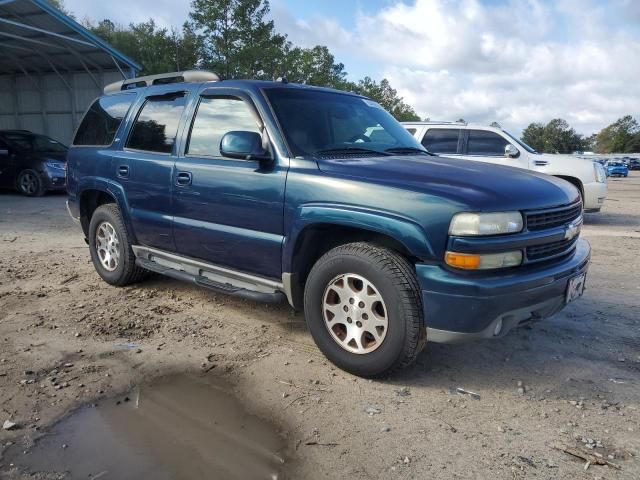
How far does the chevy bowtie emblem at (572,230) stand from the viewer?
10.8 feet

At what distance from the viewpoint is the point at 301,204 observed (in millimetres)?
3344

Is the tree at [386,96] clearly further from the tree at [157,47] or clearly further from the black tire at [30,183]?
the black tire at [30,183]

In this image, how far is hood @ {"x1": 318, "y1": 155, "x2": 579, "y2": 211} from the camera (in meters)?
2.89

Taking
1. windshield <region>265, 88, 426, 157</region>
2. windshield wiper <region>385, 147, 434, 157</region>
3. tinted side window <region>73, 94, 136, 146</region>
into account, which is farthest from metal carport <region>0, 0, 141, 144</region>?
windshield wiper <region>385, 147, 434, 157</region>

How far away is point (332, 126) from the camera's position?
3.93 m

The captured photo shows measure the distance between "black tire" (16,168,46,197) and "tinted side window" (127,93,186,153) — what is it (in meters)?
9.04

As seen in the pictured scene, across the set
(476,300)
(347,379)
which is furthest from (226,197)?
(476,300)

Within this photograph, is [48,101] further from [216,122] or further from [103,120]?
[216,122]

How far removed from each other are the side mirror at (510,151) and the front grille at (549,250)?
6.28m

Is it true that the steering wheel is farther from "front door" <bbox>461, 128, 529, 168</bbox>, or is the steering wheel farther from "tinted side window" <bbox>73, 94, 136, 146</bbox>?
"front door" <bbox>461, 128, 529, 168</bbox>

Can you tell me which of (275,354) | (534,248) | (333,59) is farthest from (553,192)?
(333,59)

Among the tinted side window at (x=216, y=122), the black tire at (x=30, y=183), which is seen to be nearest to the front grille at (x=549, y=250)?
the tinted side window at (x=216, y=122)

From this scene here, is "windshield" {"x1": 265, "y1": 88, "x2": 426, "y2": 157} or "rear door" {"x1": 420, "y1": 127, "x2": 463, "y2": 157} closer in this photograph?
"windshield" {"x1": 265, "y1": 88, "x2": 426, "y2": 157}

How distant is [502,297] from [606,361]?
135cm
